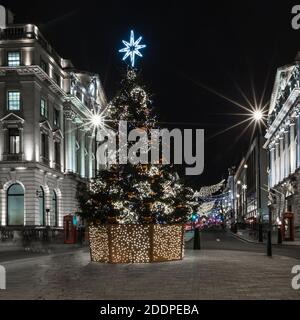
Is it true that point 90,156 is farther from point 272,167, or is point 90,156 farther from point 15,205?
point 272,167

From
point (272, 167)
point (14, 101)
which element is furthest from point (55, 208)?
point (272, 167)

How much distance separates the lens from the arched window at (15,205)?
56500 mm

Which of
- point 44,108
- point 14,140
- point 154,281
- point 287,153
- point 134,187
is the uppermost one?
point 44,108

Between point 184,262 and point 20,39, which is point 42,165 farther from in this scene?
point 184,262

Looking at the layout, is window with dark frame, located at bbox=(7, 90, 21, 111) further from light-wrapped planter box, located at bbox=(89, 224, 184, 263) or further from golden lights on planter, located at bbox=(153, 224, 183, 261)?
golden lights on planter, located at bbox=(153, 224, 183, 261)

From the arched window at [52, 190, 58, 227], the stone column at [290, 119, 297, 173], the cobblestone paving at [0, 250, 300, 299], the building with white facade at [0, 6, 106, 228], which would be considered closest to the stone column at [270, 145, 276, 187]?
the stone column at [290, 119, 297, 173]

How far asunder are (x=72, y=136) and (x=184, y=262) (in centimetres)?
5350

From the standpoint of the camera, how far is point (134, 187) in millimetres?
23172

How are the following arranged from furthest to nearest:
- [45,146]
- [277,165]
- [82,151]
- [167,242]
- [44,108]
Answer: [277,165] → [82,151] → [45,146] → [44,108] → [167,242]

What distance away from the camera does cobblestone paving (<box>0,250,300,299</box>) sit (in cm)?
1312

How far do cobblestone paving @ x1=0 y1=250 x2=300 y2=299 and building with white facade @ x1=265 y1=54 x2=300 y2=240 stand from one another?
145 feet

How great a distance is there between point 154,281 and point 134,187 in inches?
304

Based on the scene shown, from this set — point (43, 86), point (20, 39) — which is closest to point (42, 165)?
point (43, 86)

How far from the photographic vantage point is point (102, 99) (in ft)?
313
